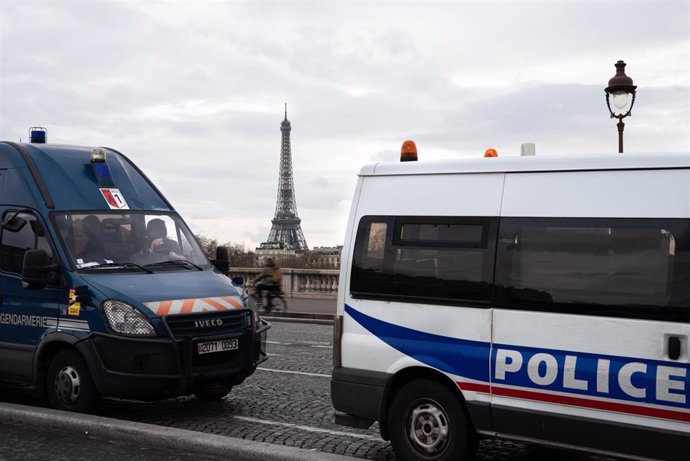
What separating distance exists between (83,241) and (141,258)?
1.87ft

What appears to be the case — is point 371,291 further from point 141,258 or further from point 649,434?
point 141,258

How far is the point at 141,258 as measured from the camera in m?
8.54

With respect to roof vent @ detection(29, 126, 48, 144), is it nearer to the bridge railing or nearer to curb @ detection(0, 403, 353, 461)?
curb @ detection(0, 403, 353, 461)

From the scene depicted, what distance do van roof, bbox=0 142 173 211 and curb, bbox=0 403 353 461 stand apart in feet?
6.73

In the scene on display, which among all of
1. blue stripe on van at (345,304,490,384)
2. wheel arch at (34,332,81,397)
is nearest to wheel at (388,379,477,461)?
blue stripe on van at (345,304,490,384)

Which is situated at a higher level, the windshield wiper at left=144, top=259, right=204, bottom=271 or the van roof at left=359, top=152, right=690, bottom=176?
the van roof at left=359, top=152, right=690, bottom=176

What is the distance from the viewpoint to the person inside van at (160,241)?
877 centimetres

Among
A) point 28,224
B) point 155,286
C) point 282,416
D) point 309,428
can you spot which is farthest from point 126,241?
point 309,428

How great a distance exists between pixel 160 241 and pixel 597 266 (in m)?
4.86

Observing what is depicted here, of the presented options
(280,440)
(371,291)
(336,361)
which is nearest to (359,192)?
(371,291)

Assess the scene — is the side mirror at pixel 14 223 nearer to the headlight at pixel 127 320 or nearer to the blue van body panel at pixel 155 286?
the blue van body panel at pixel 155 286

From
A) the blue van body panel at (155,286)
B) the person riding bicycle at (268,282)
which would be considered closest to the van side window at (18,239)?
the blue van body panel at (155,286)

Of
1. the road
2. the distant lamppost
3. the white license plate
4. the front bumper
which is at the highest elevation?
the distant lamppost

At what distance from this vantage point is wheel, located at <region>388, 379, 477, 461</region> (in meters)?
5.83
